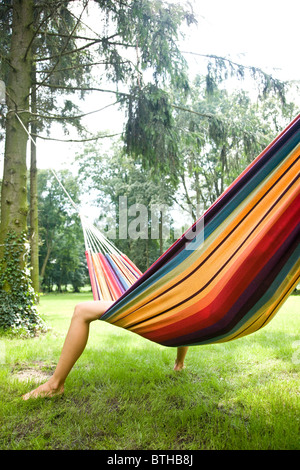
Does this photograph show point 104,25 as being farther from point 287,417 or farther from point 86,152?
point 86,152

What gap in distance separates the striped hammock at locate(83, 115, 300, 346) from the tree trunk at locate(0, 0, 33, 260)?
7.44ft

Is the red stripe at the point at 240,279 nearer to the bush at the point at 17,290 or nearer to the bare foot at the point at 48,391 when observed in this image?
the bare foot at the point at 48,391

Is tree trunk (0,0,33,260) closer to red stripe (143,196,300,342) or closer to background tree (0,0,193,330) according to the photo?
background tree (0,0,193,330)

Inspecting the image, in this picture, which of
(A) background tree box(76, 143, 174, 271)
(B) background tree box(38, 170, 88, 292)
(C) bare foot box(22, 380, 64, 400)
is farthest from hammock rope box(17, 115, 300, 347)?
(B) background tree box(38, 170, 88, 292)

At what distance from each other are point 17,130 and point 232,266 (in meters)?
2.89

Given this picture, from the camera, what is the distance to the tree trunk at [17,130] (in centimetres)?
315

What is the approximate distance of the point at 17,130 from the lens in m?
3.23

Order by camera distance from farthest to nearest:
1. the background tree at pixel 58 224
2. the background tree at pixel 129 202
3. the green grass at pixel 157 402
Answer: the background tree at pixel 58 224 → the background tree at pixel 129 202 → the green grass at pixel 157 402

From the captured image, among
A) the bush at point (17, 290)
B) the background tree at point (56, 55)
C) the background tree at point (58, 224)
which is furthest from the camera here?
the background tree at point (58, 224)

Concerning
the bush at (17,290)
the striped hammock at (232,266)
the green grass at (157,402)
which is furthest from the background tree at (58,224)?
the striped hammock at (232,266)

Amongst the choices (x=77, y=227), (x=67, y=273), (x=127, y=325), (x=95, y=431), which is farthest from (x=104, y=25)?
(x=67, y=273)

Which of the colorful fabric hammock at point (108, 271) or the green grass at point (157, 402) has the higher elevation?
the colorful fabric hammock at point (108, 271)

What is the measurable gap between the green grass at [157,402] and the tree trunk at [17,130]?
129 cm

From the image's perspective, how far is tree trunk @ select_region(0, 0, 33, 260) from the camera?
3146 millimetres
